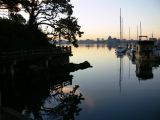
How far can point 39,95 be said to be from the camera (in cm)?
3512

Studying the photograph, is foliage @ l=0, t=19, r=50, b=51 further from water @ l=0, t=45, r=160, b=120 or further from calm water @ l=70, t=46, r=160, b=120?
calm water @ l=70, t=46, r=160, b=120

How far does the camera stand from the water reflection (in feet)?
87.8

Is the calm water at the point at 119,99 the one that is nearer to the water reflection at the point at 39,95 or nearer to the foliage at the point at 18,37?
the water reflection at the point at 39,95

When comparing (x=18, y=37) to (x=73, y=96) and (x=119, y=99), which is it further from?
(x=119, y=99)

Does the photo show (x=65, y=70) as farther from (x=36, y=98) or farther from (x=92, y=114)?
(x=92, y=114)

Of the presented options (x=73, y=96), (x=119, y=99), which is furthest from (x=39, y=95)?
(x=119, y=99)

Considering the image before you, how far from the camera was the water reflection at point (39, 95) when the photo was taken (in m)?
26.8

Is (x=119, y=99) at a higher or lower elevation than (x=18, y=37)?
lower

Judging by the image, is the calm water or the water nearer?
the calm water

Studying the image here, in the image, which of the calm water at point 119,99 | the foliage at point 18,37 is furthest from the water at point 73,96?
the foliage at point 18,37

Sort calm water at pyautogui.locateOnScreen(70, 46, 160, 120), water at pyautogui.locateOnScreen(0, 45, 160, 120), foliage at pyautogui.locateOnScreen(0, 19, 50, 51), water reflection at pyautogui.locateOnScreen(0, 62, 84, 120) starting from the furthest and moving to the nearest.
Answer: foliage at pyautogui.locateOnScreen(0, 19, 50, 51)
water at pyautogui.locateOnScreen(0, 45, 160, 120)
water reflection at pyautogui.locateOnScreen(0, 62, 84, 120)
calm water at pyautogui.locateOnScreen(70, 46, 160, 120)

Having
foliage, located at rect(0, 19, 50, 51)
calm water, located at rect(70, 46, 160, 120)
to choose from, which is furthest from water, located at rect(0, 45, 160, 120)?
foliage, located at rect(0, 19, 50, 51)

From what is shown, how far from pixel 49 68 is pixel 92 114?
24234mm

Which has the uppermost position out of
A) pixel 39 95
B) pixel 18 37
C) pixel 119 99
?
pixel 18 37
